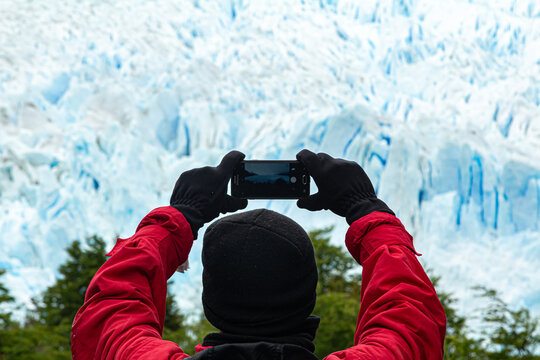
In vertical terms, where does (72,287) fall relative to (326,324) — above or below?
below

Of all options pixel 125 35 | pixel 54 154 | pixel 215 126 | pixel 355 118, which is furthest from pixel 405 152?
pixel 125 35

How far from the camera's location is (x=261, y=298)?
76cm

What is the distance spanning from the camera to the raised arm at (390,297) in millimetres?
779

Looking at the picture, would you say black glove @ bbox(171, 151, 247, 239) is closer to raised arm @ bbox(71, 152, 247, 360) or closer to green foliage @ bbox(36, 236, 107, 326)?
raised arm @ bbox(71, 152, 247, 360)

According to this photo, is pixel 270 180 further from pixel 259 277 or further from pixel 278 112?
pixel 278 112

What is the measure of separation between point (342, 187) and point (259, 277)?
45cm

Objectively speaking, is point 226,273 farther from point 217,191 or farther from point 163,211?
point 217,191

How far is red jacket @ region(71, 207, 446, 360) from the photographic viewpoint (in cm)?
78

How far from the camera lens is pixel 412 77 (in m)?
17.9

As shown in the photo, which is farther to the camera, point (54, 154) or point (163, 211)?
point (54, 154)

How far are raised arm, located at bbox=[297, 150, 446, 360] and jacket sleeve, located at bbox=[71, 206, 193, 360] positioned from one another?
1.01 ft

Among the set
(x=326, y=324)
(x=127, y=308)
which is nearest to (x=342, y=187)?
(x=127, y=308)

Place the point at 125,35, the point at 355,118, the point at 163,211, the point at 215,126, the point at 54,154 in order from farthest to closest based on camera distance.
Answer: the point at 125,35 → the point at 215,126 → the point at 54,154 → the point at 355,118 → the point at 163,211

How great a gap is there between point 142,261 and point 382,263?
436mm
